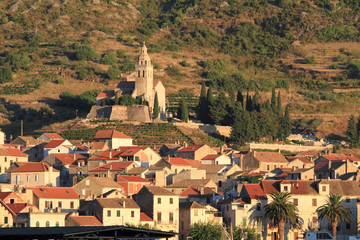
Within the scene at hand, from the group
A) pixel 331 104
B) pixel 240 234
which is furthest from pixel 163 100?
pixel 240 234

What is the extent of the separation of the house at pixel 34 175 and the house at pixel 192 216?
1622 centimetres

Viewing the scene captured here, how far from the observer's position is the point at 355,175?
88.5 m

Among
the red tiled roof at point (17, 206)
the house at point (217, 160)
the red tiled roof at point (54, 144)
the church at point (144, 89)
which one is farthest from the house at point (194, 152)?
the red tiled roof at point (17, 206)

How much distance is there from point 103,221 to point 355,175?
2581 cm

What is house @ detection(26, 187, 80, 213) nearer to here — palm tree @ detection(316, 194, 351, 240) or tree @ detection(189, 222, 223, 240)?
tree @ detection(189, 222, 223, 240)

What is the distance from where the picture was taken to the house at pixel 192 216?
77.8m

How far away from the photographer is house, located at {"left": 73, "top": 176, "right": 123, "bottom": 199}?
83688mm

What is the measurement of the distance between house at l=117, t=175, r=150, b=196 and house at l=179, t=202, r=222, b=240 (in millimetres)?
7059

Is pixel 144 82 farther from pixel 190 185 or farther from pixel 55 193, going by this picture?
pixel 55 193

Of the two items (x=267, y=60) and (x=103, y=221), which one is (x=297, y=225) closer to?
(x=103, y=221)

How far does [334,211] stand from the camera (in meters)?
78.4

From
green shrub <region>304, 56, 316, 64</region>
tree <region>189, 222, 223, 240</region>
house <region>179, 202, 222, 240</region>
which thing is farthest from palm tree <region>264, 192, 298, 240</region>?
green shrub <region>304, 56, 316, 64</region>

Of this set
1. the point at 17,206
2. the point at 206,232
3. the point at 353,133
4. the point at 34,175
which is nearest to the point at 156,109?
the point at 353,133

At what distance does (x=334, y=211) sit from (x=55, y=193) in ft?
73.3
